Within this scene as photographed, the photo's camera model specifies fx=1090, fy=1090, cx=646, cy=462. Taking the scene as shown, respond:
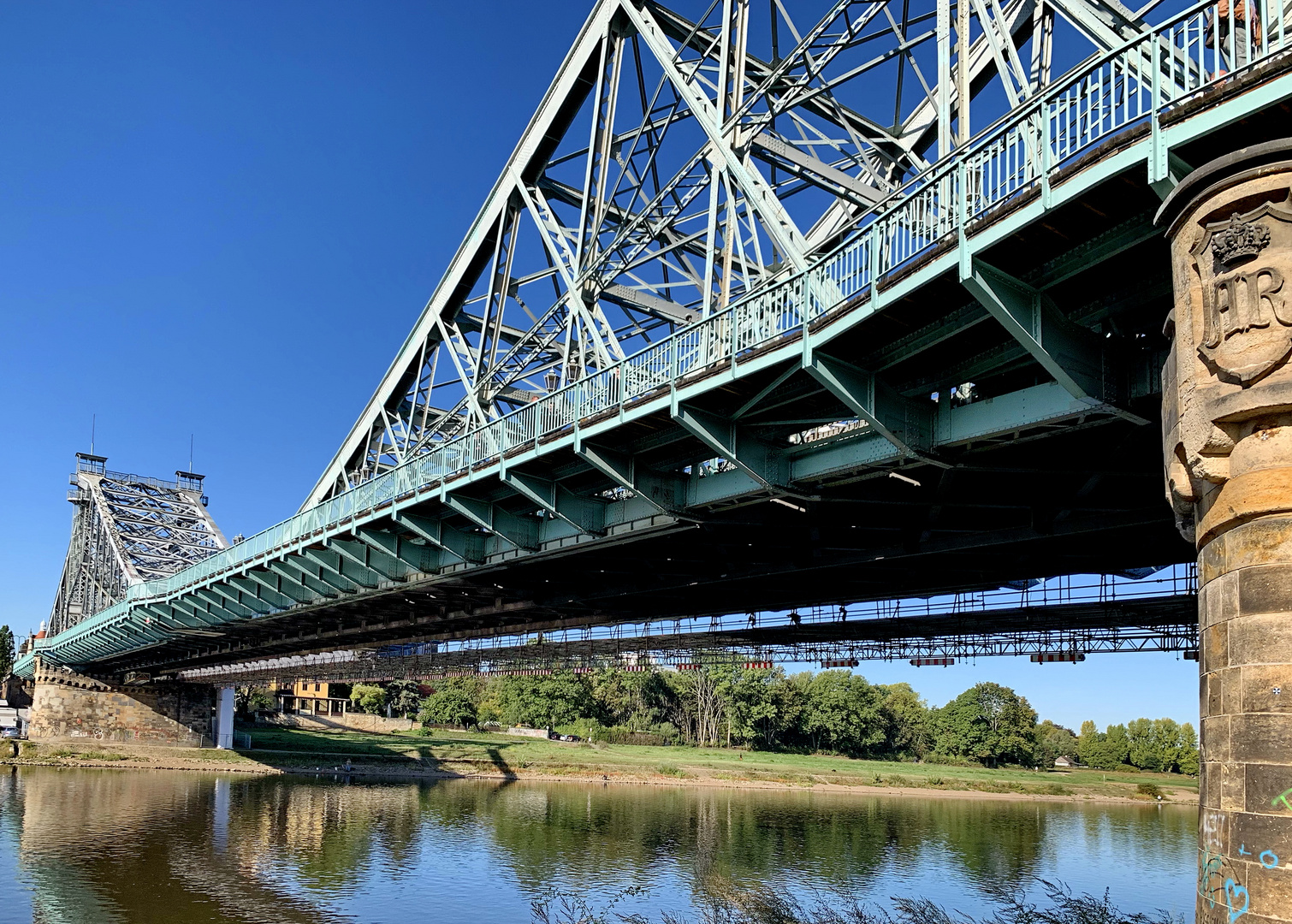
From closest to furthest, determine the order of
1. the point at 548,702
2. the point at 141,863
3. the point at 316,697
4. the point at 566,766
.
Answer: the point at 141,863 → the point at 566,766 → the point at 548,702 → the point at 316,697

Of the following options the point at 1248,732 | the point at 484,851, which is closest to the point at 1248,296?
the point at 1248,732

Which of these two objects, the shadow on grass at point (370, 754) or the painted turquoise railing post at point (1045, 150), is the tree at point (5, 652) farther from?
the painted turquoise railing post at point (1045, 150)

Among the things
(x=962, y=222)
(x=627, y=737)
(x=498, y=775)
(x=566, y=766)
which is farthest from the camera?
(x=627, y=737)

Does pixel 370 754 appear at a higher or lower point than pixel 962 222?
lower

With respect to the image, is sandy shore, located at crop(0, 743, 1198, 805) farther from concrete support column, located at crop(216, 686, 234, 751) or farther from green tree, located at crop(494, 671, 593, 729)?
green tree, located at crop(494, 671, 593, 729)

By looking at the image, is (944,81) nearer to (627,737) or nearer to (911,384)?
(911,384)

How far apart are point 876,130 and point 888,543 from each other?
10603 mm

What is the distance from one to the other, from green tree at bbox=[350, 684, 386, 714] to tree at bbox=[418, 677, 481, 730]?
12.9 metres

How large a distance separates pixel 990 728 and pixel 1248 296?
4347 inches

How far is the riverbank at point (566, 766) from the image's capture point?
8012 cm

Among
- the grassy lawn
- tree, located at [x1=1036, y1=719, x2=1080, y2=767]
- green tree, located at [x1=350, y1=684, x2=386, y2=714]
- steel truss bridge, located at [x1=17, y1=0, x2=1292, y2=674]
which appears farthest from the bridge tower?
tree, located at [x1=1036, y1=719, x2=1080, y2=767]

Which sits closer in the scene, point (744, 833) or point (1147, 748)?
point (744, 833)

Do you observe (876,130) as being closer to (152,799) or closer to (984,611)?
A: (984,611)

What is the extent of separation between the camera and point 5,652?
5374 inches
